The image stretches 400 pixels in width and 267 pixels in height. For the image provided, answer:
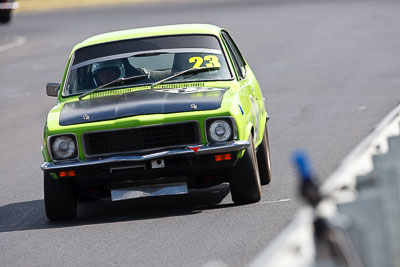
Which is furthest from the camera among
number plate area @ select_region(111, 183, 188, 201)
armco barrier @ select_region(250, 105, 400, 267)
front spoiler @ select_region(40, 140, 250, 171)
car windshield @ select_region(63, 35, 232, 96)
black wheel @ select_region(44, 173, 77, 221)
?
car windshield @ select_region(63, 35, 232, 96)

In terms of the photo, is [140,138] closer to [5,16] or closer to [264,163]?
[264,163]

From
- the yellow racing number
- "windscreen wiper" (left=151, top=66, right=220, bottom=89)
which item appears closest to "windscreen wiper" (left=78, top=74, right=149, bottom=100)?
"windscreen wiper" (left=151, top=66, right=220, bottom=89)

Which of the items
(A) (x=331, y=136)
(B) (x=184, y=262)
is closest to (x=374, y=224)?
(B) (x=184, y=262)

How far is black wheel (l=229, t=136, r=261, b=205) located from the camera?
30.4 feet

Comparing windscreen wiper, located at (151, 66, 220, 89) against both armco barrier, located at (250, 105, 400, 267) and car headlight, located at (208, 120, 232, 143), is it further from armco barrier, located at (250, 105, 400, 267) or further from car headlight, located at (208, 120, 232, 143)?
armco barrier, located at (250, 105, 400, 267)

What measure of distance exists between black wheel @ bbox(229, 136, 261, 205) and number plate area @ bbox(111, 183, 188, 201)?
1.46ft

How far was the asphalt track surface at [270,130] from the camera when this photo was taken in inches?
324

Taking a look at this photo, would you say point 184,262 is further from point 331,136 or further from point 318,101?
point 318,101

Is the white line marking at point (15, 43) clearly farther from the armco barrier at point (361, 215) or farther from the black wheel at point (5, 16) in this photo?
the armco barrier at point (361, 215)

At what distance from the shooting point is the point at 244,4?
5331 cm

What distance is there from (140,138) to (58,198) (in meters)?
0.91

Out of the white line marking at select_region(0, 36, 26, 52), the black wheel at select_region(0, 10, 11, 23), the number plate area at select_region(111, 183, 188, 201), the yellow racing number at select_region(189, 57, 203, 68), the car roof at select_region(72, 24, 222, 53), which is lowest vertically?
the number plate area at select_region(111, 183, 188, 201)

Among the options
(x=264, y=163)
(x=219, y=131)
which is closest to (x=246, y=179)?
(x=219, y=131)

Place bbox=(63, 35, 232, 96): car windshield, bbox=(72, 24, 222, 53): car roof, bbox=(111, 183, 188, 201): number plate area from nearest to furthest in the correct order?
bbox=(111, 183, 188, 201): number plate area < bbox=(63, 35, 232, 96): car windshield < bbox=(72, 24, 222, 53): car roof
